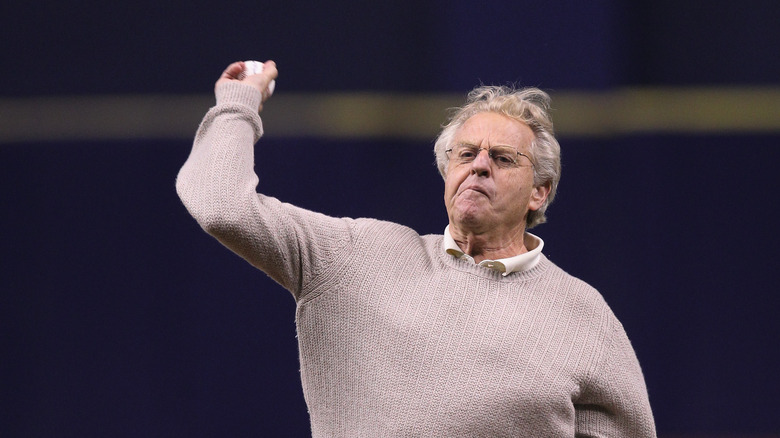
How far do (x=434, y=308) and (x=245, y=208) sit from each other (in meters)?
0.35

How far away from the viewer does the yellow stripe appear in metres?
2.78

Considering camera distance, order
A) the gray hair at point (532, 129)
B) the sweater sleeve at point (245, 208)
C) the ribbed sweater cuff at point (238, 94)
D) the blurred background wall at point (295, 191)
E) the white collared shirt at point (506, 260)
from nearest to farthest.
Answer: the sweater sleeve at point (245, 208)
the ribbed sweater cuff at point (238, 94)
the white collared shirt at point (506, 260)
the gray hair at point (532, 129)
the blurred background wall at point (295, 191)

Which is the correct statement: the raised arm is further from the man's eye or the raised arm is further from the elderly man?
the man's eye

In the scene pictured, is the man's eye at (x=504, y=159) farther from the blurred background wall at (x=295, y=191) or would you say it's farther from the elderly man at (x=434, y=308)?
the blurred background wall at (x=295, y=191)

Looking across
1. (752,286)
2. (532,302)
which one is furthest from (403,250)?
(752,286)

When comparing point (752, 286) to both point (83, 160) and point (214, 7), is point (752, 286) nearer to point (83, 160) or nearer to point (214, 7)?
point (214, 7)

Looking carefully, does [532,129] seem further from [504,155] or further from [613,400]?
[613,400]

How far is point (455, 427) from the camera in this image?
53.6 inches

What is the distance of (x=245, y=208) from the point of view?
127 centimetres

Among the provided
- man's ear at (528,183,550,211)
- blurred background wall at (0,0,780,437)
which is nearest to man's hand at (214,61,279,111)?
man's ear at (528,183,550,211)

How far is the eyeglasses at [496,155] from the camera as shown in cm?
154

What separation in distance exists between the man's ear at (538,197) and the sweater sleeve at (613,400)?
26 centimetres

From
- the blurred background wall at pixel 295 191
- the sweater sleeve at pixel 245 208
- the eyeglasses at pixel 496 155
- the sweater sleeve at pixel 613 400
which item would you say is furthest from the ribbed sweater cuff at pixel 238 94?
the blurred background wall at pixel 295 191

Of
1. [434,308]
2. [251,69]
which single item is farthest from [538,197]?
[251,69]
